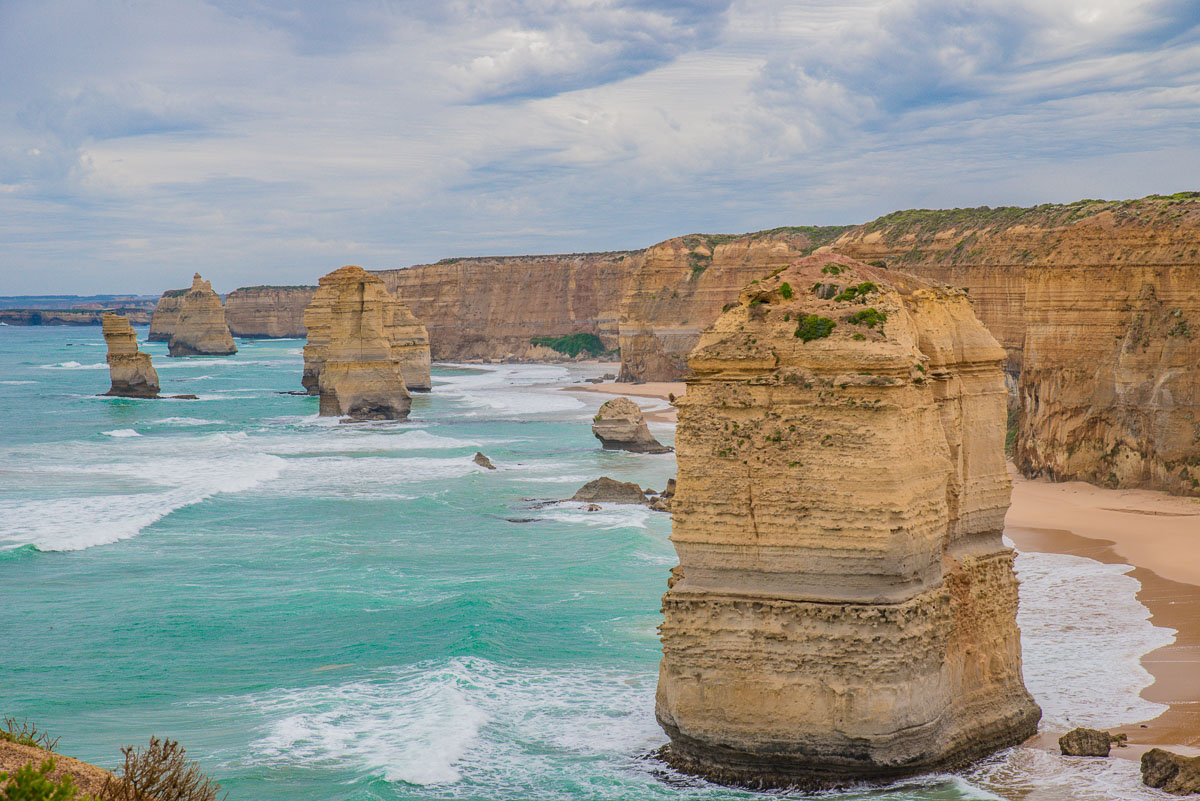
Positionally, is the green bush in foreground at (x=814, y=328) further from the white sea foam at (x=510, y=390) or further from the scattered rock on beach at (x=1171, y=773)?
the white sea foam at (x=510, y=390)

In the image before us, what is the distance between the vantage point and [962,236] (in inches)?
1987

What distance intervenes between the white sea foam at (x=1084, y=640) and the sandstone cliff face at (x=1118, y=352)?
26.1 feet

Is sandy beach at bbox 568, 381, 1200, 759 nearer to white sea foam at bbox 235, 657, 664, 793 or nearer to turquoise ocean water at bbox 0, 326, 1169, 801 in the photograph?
turquoise ocean water at bbox 0, 326, 1169, 801

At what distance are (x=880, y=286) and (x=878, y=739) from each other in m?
4.76

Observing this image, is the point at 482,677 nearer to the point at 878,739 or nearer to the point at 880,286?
the point at 878,739

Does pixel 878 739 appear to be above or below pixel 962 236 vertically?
below

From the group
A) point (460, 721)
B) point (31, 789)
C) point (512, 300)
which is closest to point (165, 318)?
point (512, 300)

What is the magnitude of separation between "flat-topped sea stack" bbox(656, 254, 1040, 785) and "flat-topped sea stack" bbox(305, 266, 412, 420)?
150ft

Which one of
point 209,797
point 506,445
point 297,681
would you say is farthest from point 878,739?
point 506,445

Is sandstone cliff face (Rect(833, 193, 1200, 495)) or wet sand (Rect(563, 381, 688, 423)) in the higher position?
sandstone cliff face (Rect(833, 193, 1200, 495))

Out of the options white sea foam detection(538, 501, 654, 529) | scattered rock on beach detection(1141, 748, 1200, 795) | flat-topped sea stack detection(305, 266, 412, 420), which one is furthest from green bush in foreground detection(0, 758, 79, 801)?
flat-topped sea stack detection(305, 266, 412, 420)

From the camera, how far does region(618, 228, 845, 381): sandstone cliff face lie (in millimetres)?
73812

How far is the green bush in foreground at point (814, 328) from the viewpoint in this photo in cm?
1272

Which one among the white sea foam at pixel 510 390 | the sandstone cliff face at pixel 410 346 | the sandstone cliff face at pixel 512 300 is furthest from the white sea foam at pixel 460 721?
the sandstone cliff face at pixel 512 300
